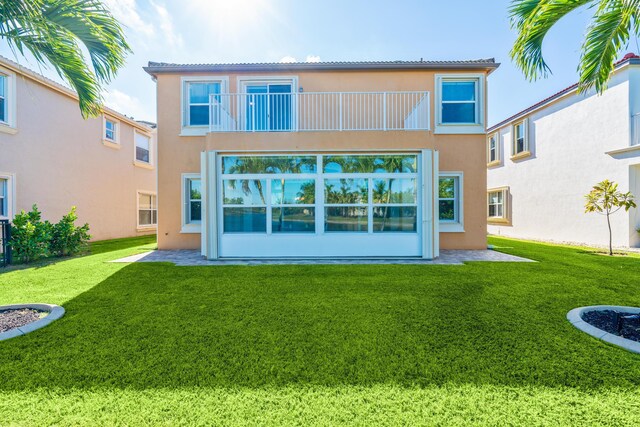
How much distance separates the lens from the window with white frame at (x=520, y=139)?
16.1 meters

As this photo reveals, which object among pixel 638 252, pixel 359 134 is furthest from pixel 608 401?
pixel 638 252

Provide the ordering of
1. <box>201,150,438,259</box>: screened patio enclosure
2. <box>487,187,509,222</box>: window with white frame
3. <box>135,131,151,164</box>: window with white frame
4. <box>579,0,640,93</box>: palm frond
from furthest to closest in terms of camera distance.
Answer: <box>487,187,509,222</box>: window with white frame, <box>135,131,151,164</box>: window with white frame, <box>201,150,438,259</box>: screened patio enclosure, <box>579,0,640,93</box>: palm frond

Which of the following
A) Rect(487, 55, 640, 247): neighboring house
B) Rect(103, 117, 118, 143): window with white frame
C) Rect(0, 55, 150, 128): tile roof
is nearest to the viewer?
Rect(0, 55, 150, 128): tile roof

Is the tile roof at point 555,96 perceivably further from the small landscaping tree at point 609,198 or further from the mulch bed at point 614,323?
the mulch bed at point 614,323

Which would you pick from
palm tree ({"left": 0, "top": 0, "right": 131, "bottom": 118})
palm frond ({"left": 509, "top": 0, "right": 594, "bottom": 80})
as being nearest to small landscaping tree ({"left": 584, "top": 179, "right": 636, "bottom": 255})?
palm frond ({"left": 509, "top": 0, "right": 594, "bottom": 80})

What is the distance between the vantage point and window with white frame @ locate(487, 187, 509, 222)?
58.1 feet

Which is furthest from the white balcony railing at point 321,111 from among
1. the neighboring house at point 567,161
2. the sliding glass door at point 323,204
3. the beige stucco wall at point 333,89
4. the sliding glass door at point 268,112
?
the neighboring house at point 567,161

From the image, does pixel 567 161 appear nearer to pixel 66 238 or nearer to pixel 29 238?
pixel 66 238

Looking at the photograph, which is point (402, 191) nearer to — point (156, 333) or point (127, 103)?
point (156, 333)

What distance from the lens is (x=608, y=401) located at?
2.62m

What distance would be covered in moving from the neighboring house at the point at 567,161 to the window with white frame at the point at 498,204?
0.05 meters

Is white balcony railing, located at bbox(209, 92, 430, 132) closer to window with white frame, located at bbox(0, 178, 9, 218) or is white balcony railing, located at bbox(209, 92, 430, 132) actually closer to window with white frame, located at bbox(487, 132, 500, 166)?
window with white frame, located at bbox(0, 178, 9, 218)

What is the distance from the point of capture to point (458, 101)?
11.0m

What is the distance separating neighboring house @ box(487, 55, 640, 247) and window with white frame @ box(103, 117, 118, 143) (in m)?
22.2
